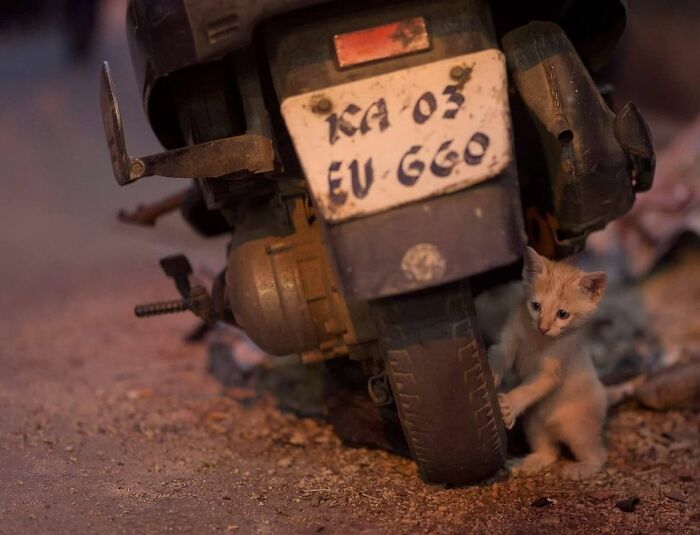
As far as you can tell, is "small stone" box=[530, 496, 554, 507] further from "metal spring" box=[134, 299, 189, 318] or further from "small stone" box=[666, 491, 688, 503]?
"metal spring" box=[134, 299, 189, 318]

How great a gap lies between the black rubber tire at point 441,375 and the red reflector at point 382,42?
71 centimetres

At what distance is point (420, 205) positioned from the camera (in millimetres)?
2320

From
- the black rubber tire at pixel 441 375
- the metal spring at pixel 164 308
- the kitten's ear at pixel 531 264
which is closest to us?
the black rubber tire at pixel 441 375

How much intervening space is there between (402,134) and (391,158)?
0.28 feet

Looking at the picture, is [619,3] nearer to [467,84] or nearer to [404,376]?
[467,84]

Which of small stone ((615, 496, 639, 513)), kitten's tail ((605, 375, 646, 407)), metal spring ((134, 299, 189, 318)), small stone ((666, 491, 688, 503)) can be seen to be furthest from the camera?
kitten's tail ((605, 375, 646, 407))

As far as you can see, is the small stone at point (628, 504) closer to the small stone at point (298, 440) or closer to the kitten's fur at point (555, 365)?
the kitten's fur at point (555, 365)

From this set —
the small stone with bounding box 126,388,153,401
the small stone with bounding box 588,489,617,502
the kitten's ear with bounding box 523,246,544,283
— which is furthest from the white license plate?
the small stone with bounding box 126,388,153,401

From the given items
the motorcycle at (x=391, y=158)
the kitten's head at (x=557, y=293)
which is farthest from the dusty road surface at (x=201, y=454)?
the kitten's head at (x=557, y=293)

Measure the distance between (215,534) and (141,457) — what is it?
834 mm

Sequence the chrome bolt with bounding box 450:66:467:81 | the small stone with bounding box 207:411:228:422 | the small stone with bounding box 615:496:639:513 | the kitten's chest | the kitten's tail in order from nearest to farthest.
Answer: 1. the chrome bolt with bounding box 450:66:467:81
2. the small stone with bounding box 615:496:639:513
3. the kitten's chest
4. the kitten's tail
5. the small stone with bounding box 207:411:228:422

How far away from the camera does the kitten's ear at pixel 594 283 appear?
321 cm

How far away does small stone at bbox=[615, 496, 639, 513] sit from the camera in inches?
112

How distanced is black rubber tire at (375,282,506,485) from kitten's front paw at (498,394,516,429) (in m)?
0.24
